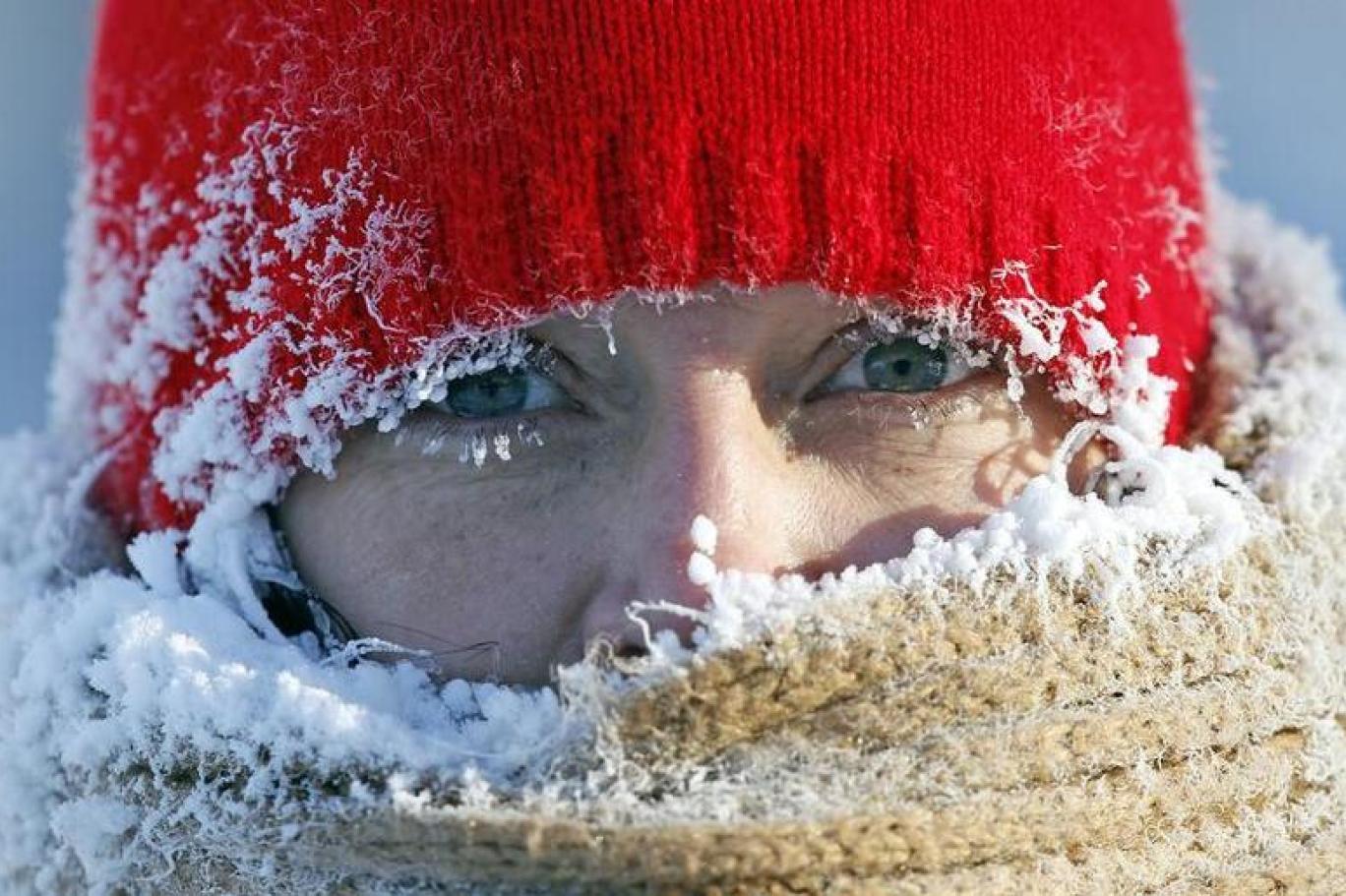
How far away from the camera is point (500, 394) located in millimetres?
1338

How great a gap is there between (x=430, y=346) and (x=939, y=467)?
0.39 meters

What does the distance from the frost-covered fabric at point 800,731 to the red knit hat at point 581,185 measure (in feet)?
0.44

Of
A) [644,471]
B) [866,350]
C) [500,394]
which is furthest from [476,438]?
[866,350]

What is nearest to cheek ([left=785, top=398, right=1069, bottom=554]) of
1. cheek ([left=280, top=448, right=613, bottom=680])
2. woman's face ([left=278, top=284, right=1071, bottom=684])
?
woman's face ([left=278, top=284, right=1071, bottom=684])

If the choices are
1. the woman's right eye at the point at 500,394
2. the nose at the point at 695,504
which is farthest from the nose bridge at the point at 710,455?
the woman's right eye at the point at 500,394

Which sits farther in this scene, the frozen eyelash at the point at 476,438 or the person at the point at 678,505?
the frozen eyelash at the point at 476,438

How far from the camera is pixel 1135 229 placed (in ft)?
4.66

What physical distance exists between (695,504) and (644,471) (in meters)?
0.06

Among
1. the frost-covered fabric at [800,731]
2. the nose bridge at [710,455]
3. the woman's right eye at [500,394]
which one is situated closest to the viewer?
the frost-covered fabric at [800,731]

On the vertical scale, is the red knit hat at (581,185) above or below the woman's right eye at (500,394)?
above

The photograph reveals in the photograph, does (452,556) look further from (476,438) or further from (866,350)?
(866,350)

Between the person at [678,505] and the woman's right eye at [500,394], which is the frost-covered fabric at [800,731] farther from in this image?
the woman's right eye at [500,394]

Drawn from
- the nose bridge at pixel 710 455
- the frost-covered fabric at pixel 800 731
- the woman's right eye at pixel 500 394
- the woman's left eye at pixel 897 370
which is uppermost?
the woman's left eye at pixel 897 370

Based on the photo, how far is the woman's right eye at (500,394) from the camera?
1.32 meters
